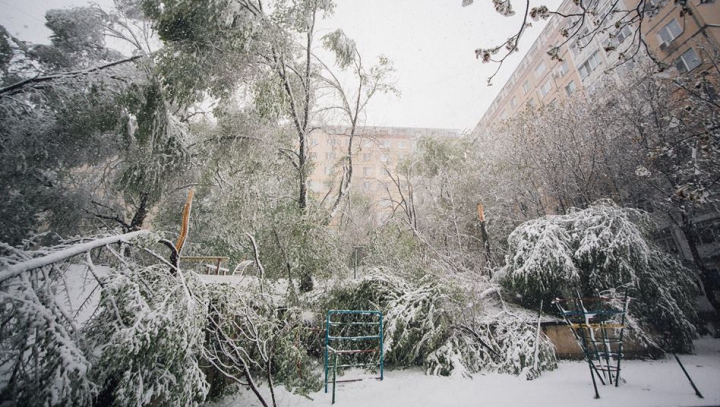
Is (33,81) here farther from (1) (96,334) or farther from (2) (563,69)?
(2) (563,69)

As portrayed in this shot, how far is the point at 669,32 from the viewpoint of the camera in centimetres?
1327

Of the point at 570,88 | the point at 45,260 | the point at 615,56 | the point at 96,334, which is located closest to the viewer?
the point at 45,260

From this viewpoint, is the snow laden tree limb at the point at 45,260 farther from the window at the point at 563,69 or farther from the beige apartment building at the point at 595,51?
the window at the point at 563,69

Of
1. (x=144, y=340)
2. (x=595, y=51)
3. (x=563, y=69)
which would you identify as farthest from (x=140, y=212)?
(x=563, y=69)

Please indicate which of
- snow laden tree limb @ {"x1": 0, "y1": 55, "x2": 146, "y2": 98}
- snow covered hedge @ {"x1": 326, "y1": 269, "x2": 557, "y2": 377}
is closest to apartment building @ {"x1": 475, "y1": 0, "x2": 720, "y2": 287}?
snow covered hedge @ {"x1": 326, "y1": 269, "x2": 557, "y2": 377}

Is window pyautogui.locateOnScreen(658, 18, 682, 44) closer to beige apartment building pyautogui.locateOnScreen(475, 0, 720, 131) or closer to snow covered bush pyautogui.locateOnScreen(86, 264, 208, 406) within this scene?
beige apartment building pyautogui.locateOnScreen(475, 0, 720, 131)

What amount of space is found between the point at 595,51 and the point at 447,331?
22.2m

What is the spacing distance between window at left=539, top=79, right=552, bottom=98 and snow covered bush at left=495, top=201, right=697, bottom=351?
2090cm

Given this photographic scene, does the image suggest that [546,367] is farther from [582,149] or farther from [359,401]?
[582,149]

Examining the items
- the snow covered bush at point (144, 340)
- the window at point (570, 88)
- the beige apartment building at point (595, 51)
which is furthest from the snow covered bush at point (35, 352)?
the window at point (570, 88)

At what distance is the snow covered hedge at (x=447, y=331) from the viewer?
588 centimetres

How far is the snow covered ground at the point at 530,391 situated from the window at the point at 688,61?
540 inches

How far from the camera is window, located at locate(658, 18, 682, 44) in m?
12.9

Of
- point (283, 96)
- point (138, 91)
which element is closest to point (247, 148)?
point (283, 96)
